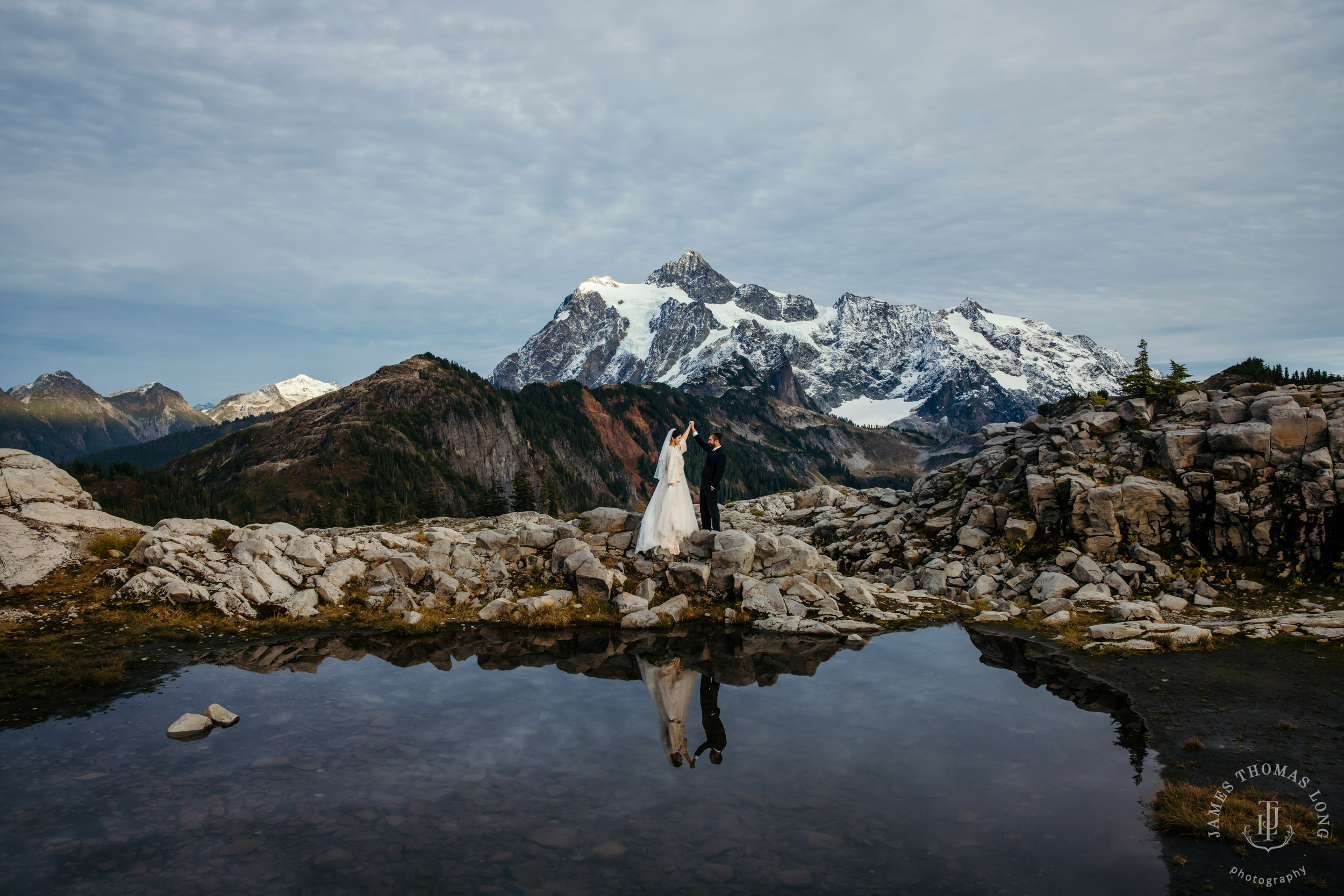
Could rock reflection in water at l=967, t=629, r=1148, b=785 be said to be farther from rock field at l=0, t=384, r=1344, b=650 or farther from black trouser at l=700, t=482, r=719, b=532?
black trouser at l=700, t=482, r=719, b=532

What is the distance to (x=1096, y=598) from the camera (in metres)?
24.8

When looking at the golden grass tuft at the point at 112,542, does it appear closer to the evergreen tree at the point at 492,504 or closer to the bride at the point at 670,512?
the bride at the point at 670,512

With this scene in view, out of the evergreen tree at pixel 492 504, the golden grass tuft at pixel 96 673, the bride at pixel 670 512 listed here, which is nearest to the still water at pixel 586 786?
the golden grass tuft at pixel 96 673

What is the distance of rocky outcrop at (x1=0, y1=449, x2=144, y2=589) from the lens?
23.1 m

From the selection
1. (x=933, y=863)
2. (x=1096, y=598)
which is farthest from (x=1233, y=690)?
(x=933, y=863)

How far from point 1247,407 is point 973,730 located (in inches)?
946

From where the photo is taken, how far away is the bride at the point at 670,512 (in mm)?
27188

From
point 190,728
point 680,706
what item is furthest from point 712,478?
point 190,728

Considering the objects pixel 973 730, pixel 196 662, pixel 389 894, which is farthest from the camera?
pixel 196 662

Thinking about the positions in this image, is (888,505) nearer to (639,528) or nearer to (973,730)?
(639,528)

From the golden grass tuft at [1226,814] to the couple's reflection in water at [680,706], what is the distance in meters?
7.60

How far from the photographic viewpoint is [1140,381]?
113ft

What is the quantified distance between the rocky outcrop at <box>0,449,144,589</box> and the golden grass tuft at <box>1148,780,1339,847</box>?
3044 cm

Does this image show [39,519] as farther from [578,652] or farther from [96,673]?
[578,652]
